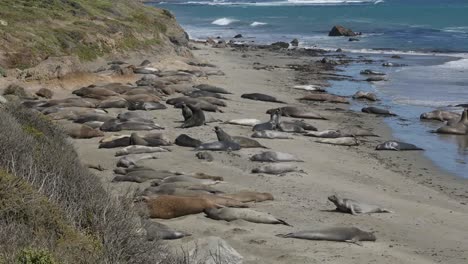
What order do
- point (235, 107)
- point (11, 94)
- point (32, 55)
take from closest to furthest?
point (11, 94) → point (235, 107) → point (32, 55)

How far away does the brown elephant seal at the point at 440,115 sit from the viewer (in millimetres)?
18156

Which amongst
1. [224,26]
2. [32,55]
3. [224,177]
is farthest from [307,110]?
[224,26]

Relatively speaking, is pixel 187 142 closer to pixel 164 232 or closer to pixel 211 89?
pixel 164 232

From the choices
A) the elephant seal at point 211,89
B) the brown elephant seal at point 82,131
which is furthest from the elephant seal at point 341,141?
the elephant seal at point 211,89

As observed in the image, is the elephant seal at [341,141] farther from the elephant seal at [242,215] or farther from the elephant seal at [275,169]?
the elephant seal at [242,215]

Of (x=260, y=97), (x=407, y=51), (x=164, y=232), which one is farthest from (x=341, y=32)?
(x=164, y=232)

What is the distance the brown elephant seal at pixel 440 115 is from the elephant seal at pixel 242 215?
414 inches

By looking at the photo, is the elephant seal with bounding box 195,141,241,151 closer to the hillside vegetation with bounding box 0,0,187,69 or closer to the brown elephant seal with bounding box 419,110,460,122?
the brown elephant seal with bounding box 419,110,460,122

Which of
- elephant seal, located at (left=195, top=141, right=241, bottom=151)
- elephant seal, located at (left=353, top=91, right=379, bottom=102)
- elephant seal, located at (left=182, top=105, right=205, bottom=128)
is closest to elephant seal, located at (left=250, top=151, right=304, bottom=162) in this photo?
elephant seal, located at (left=195, top=141, right=241, bottom=151)

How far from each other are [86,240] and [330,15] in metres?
A: 75.4

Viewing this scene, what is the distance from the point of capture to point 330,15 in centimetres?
7850

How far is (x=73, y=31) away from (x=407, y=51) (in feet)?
69.6

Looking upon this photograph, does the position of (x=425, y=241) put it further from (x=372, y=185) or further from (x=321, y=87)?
(x=321, y=87)

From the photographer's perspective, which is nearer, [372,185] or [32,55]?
[372,185]
